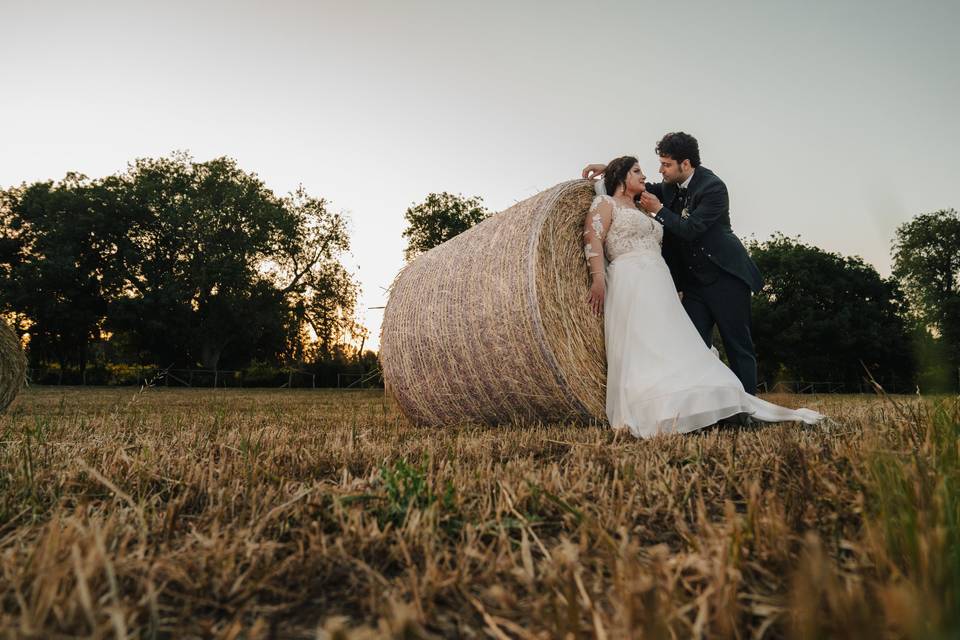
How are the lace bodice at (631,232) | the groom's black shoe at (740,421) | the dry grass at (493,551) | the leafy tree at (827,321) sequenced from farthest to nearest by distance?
the leafy tree at (827,321)
the lace bodice at (631,232)
the groom's black shoe at (740,421)
the dry grass at (493,551)

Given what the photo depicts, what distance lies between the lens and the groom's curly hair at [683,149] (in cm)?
584

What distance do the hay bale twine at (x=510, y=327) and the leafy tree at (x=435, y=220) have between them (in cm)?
2869

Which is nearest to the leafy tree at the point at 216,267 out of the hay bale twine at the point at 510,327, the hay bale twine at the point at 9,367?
the hay bale twine at the point at 9,367

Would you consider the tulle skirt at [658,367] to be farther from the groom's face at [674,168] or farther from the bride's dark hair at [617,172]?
→ the groom's face at [674,168]

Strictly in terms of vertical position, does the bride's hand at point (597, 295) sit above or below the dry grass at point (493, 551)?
above

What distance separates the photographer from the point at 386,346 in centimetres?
627

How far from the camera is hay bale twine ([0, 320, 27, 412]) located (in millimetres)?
6289

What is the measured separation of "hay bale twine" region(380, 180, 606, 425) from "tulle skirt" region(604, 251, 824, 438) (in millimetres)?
329

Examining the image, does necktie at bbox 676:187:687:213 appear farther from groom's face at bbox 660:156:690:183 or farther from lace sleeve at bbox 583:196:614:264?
lace sleeve at bbox 583:196:614:264

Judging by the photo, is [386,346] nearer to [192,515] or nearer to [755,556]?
[192,515]

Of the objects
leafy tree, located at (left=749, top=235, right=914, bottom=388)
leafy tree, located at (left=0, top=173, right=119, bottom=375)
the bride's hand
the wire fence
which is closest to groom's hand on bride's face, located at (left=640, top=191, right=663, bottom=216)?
the bride's hand

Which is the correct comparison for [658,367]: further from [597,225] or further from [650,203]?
[650,203]

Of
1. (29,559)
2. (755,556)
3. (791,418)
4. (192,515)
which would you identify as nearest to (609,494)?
(755,556)

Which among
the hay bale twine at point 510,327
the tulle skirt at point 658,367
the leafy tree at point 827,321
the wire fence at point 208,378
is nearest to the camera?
the tulle skirt at point 658,367
